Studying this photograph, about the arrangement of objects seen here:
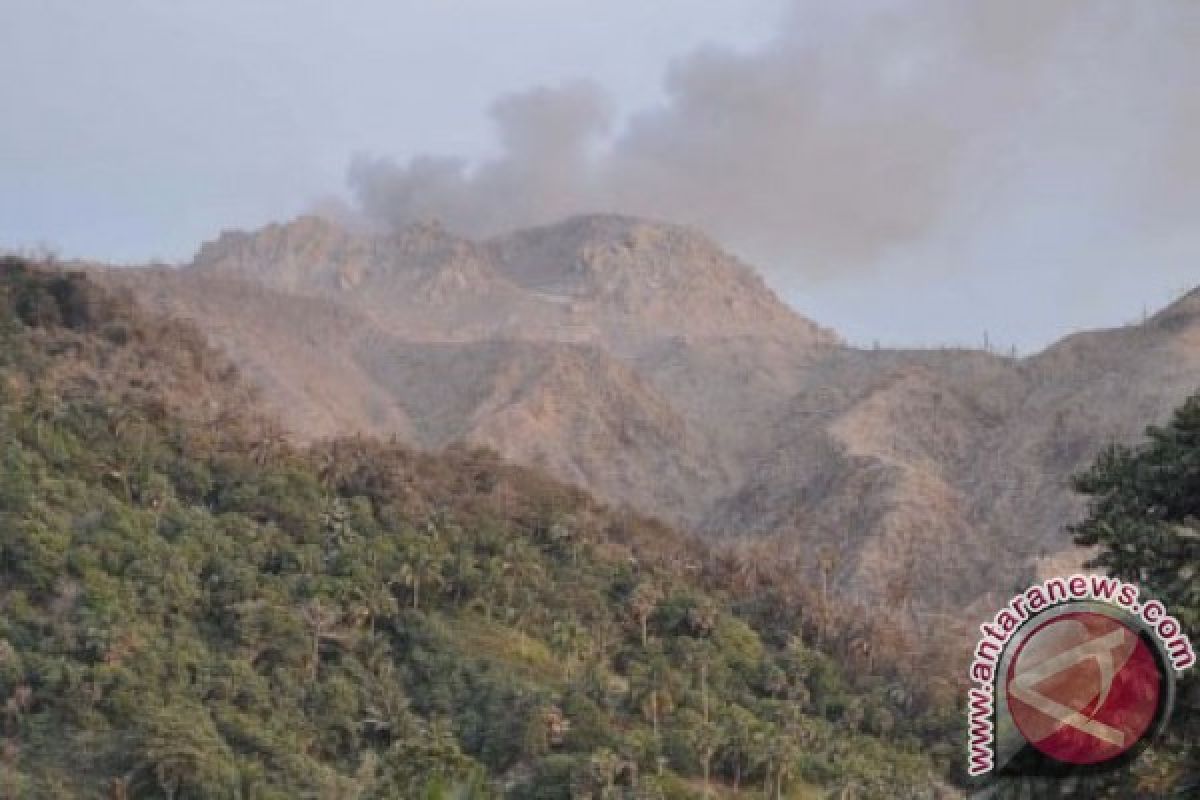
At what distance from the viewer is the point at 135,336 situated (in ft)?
312

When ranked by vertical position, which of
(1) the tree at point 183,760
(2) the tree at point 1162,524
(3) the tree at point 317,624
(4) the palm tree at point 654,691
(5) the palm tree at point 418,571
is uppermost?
(2) the tree at point 1162,524

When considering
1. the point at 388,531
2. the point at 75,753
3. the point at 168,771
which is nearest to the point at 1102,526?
the point at 168,771

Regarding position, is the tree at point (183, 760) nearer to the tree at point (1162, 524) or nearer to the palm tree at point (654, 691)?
the palm tree at point (654, 691)

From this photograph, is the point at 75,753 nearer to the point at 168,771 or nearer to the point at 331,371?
the point at 168,771

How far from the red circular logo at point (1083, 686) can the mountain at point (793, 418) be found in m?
91.1

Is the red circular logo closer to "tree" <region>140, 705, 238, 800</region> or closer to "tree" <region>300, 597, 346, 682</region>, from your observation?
"tree" <region>140, 705, 238, 800</region>

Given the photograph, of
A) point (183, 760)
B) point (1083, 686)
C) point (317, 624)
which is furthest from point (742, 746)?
point (1083, 686)

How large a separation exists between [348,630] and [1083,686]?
58.8m

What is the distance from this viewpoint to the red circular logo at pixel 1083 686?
17.0 m

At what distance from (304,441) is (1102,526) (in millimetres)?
97739

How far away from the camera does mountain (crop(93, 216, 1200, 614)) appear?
131m

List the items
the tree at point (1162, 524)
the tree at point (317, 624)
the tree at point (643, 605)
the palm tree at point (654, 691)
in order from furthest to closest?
1. the tree at point (643, 605)
2. the palm tree at point (654, 691)
3. the tree at point (317, 624)
4. the tree at point (1162, 524)

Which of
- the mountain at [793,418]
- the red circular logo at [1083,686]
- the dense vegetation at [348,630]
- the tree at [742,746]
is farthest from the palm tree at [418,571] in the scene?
the red circular logo at [1083,686]

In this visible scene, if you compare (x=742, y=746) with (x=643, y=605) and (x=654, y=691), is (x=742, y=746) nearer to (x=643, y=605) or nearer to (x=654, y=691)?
(x=654, y=691)
